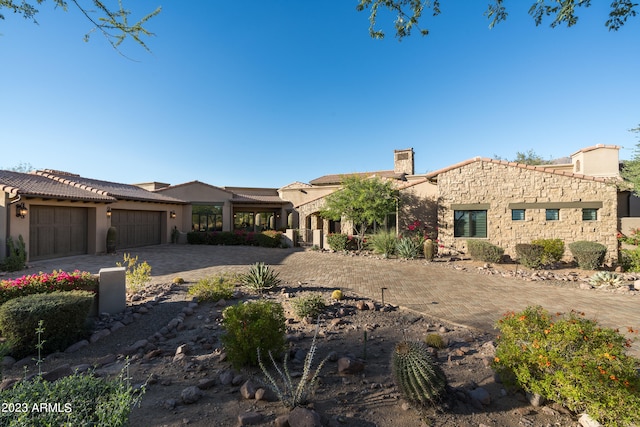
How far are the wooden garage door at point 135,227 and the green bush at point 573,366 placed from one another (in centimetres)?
2022

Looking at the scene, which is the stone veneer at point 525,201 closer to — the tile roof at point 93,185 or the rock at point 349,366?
the rock at point 349,366

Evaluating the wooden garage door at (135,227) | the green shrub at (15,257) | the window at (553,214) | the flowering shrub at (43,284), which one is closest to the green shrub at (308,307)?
the flowering shrub at (43,284)

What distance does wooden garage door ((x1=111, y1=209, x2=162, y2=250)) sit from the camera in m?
17.6

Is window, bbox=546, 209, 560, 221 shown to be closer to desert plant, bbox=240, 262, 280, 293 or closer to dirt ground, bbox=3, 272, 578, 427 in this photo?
dirt ground, bbox=3, 272, 578, 427

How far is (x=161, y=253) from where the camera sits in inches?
650

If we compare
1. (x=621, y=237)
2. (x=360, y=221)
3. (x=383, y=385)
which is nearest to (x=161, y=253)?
(x=360, y=221)

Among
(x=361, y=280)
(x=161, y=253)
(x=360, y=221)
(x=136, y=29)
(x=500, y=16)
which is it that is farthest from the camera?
(x=360, y=221)

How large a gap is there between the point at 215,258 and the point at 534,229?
16.2 m

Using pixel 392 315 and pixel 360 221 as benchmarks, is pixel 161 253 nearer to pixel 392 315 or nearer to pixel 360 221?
pixel 360 221

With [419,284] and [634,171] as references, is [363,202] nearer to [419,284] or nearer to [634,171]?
[419,284]

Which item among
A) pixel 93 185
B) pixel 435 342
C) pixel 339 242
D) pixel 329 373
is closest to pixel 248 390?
pixel 329 373

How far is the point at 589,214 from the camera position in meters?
13.4

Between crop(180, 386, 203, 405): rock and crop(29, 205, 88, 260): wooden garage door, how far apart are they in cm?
1450

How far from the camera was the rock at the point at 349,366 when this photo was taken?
3988 millimetres
